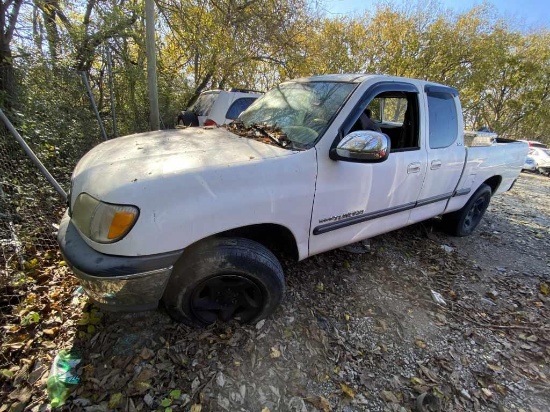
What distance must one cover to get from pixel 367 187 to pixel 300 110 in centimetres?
87

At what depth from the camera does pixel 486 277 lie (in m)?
3.30

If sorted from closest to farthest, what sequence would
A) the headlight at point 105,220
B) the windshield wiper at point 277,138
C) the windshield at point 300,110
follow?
the headlight at point 105,220
the windshield wiper at point 277,138
the windshield at point 300,110

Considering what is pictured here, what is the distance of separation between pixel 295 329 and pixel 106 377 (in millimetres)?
1302

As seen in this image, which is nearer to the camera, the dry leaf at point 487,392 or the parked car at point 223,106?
the dry leaf at point 487,392

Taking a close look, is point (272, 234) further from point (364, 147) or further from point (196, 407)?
point (196, 407)

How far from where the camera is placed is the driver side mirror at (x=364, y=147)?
196cm

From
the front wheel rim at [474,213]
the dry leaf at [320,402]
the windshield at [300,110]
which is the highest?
the windshield at [300,110]

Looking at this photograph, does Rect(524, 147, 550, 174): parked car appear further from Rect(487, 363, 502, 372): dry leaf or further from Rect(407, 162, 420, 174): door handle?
Rect(487, 363, 502, 372): dry leaf

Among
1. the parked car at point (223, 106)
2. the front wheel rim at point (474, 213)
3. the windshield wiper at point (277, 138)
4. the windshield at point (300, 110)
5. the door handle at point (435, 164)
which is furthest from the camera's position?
the parked car at point (223, 106)

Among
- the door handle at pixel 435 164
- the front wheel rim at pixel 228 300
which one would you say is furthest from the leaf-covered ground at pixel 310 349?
the door handle at pixel 435 164

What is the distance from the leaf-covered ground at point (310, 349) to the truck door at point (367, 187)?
2.05 ft

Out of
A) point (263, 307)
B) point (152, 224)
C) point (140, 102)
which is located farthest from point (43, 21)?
point (263, 307)

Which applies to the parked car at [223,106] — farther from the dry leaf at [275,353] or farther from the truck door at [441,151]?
the dry leaf at [275,353]

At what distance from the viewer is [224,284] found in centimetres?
202
